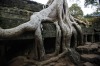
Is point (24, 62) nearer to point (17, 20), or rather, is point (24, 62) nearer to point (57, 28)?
point (17, 20)

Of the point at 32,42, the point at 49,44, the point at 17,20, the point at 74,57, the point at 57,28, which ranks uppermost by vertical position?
the point at 17,20

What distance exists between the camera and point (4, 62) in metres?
4.49

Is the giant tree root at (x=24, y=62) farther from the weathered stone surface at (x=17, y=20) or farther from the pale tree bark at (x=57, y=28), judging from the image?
the weathered stone surface at (x=17, y=20)

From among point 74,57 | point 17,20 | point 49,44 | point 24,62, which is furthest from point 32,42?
point 74,57

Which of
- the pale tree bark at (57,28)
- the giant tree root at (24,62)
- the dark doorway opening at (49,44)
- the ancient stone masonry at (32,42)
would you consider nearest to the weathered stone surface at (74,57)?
the ancient stone masonry at (32,42)

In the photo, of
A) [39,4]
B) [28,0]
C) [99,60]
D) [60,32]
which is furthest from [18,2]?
[99,60]

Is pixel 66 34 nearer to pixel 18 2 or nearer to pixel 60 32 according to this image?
pixel 60 32

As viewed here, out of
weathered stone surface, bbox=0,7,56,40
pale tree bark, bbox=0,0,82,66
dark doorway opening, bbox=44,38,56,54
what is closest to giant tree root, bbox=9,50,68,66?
pale tree bark, bbox=0,0,82,66

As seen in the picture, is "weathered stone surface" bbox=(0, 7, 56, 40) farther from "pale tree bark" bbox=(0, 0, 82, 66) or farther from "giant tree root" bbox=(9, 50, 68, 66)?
"giant tree root" bbox=(9, 50, 68, 66)

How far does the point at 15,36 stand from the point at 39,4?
3.30 m

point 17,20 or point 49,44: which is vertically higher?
point 17,20

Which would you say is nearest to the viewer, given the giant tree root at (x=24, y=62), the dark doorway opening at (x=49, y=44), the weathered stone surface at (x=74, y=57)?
the giant tree root at (x=24, y=62)

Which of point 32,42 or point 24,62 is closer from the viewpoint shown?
point 24,62

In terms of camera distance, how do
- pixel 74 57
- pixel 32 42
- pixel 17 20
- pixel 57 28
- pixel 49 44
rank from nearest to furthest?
pixel 17 20 → pixel 32 42 → pixel 74 57 → pixel 57 28 → pixel 49 44
